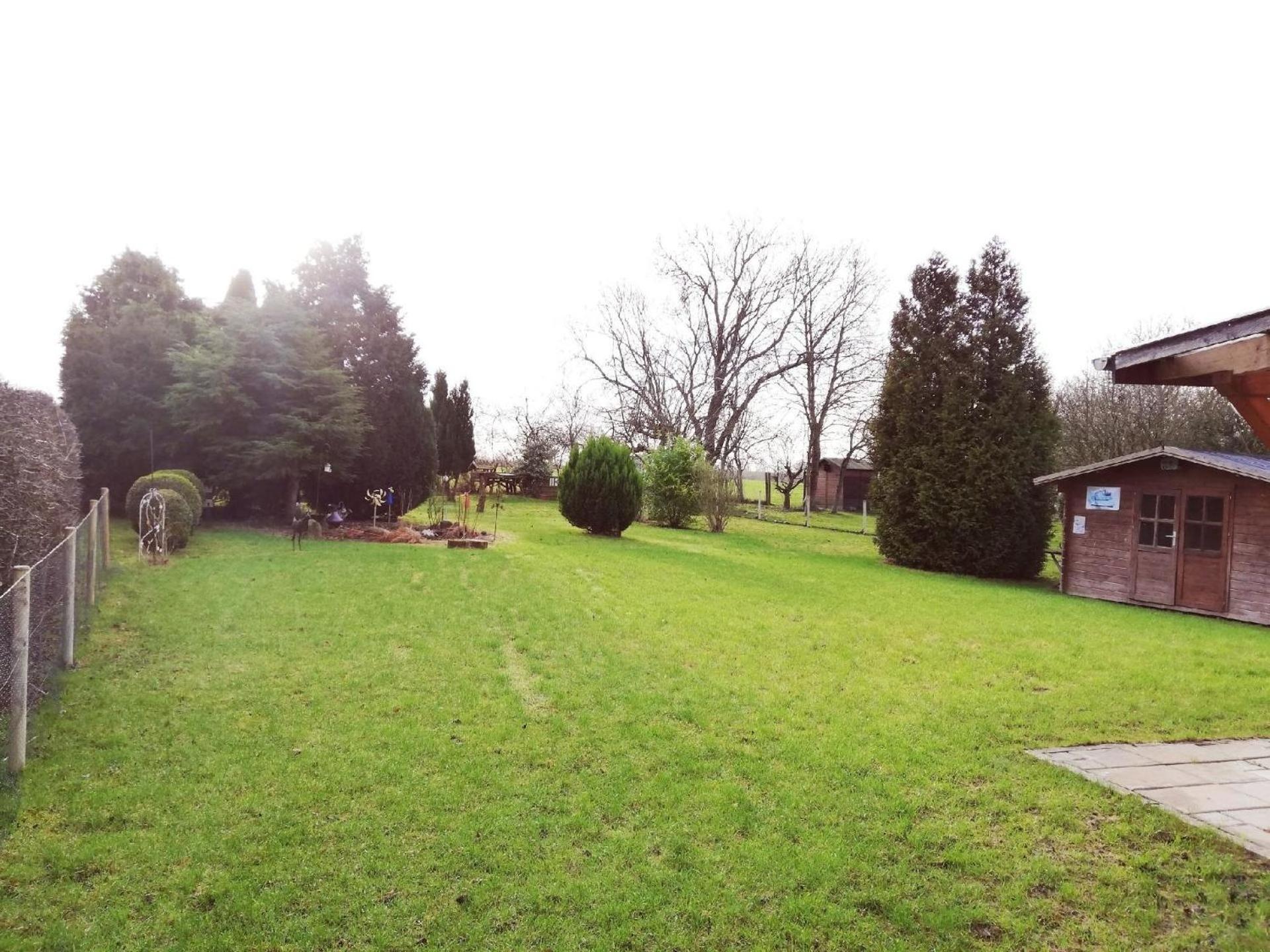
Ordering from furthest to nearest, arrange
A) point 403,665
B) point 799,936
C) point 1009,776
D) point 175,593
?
point 175,593 < point 403,665 < point 1009,776 < point 799,936

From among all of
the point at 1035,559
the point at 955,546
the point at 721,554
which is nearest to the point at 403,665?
the point at 721,554

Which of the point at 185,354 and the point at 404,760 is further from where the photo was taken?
the point at 185,354

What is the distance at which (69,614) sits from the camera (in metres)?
5.82

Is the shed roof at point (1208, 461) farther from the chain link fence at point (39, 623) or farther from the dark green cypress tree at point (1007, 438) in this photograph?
the chain link fence at point (39, 623)

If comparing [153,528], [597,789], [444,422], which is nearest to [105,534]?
[153,528]

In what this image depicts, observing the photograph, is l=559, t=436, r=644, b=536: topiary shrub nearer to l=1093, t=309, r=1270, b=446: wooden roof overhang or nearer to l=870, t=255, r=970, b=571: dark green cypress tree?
l=870, t=255, r=970, b=571: dark green cypress tree

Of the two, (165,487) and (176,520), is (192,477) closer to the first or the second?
(165,487)

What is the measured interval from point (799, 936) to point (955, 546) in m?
13.6

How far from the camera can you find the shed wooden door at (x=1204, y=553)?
11289 mm

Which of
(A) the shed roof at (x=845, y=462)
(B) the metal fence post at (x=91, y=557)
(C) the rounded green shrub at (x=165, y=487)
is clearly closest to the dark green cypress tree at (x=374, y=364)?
(C) the rounded green shrub at (x=165, y=487)

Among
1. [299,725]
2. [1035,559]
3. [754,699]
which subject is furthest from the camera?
[1035,559]

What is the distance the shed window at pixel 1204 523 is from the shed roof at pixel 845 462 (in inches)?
891

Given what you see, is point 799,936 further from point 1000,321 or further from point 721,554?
point 1000,321

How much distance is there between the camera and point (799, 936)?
286cm
